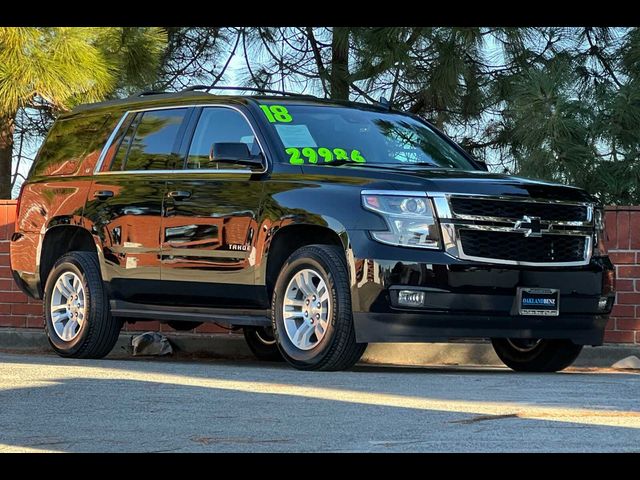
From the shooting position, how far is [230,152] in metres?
10.8

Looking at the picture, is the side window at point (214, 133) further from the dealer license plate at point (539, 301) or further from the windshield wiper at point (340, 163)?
the dealer license plate at point (539, 301)

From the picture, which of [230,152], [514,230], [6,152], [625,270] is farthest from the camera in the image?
[6,152]

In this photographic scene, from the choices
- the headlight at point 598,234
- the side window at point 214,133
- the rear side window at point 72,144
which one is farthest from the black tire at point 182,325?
the headlight at point 598,234

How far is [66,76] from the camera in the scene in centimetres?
1550

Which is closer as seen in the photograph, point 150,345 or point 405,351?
point 405,351

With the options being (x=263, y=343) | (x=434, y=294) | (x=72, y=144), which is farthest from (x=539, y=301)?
(x=72, y=144)

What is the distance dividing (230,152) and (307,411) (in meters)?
3.42

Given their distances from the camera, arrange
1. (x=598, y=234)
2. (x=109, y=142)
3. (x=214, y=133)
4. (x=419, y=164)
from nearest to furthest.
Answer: (x=598, y=234) < (x=419, y=164) < (x=214, y=133) < (x=109, y=142)

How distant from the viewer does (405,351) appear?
1304cm

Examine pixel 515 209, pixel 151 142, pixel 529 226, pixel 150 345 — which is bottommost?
pixel 150 345

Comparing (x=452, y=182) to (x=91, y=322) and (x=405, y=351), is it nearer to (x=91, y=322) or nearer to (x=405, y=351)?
(x=405, y=351)

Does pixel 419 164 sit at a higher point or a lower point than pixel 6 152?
lower

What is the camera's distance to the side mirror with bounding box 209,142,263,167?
1077cm
